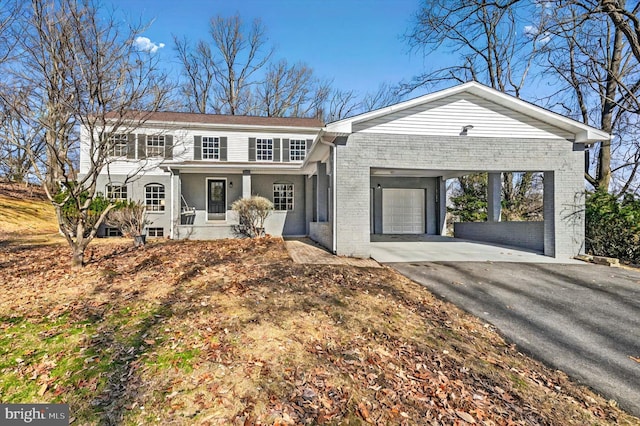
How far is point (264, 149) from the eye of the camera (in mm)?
16703

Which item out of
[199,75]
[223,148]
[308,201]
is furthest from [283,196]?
[199,75]

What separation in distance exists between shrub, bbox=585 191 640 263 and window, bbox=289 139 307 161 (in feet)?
39.6

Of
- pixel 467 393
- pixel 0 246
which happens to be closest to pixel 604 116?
pixel 467 393

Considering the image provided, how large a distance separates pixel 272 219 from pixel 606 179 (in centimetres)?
1388

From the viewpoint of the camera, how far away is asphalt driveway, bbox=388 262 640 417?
11.8 feet

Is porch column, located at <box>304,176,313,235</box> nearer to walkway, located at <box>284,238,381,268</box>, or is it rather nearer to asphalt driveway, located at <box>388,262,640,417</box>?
walkway, located at <box>284,238,381,268</box>

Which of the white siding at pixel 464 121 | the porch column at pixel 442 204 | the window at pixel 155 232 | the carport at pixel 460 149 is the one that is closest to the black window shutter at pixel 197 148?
the window at pixel 155 232

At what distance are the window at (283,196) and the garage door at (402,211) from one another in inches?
179

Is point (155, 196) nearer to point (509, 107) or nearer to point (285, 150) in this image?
point (285, 150)

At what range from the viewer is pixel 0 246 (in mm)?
10234

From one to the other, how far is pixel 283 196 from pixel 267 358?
12678 mm

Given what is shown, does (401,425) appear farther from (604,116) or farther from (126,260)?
(604,116)

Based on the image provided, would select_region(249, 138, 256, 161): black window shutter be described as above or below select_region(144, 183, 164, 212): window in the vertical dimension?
above

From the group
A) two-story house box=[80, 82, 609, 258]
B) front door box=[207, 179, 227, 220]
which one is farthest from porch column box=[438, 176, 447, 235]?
front door box=[207, 179, 227, 220]
